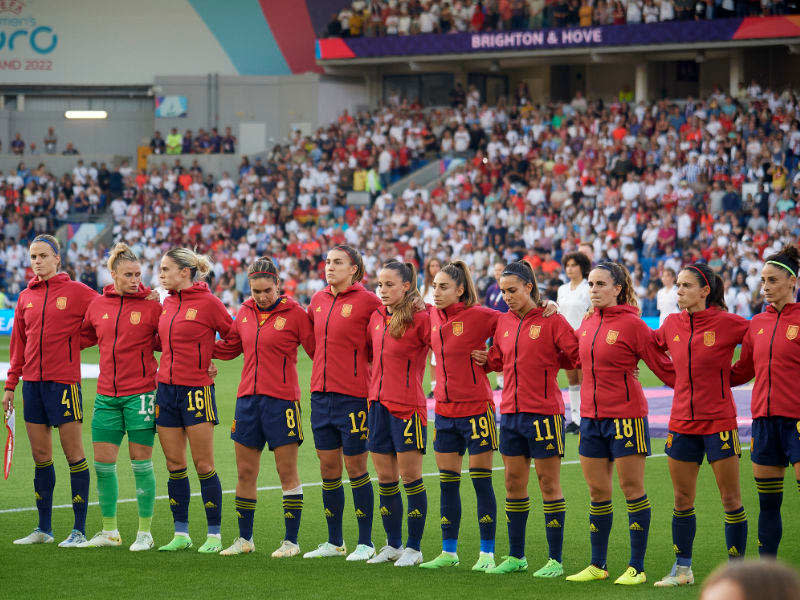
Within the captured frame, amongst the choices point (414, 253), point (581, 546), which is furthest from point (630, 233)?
point (581, 546)

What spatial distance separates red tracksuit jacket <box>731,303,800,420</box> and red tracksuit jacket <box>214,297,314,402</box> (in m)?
2.92

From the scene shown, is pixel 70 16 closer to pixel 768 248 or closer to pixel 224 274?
pixel 224 274

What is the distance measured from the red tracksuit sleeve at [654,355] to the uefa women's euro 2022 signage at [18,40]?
36353mm

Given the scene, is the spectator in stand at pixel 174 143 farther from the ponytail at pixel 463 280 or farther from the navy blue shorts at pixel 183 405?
the ponytail at pixel 463 280

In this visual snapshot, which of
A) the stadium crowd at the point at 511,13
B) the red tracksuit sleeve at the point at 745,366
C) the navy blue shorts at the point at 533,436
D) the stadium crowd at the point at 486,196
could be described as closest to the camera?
the red tracksuit sleeve at the point at 745,366

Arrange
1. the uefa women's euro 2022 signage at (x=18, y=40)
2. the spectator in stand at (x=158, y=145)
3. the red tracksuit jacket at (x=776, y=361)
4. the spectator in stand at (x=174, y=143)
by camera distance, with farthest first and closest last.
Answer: the uefa women's euro 2022 signage at (x=18, y=40) < the spectator in stand at (x=158, y=145) < the spectator in stand at (x=174, y=143) < the red tracksuit jacket at (x=776, y=361)

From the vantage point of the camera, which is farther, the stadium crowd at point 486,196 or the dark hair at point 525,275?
the stadium crowd at point 486,196

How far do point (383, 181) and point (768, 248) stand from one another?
12675 mm

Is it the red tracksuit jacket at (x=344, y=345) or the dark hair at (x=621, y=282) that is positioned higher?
the dark hair at (x=621, y=282)

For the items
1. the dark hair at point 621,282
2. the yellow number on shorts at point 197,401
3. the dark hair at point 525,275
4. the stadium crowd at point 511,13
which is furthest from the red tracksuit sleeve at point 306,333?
the stadium crowd at point 511,13

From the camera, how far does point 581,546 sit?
808 centimetres

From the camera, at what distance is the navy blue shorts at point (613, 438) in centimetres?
690

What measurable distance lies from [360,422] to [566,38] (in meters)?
26.6

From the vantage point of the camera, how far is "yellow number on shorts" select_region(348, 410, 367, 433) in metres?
7.61
